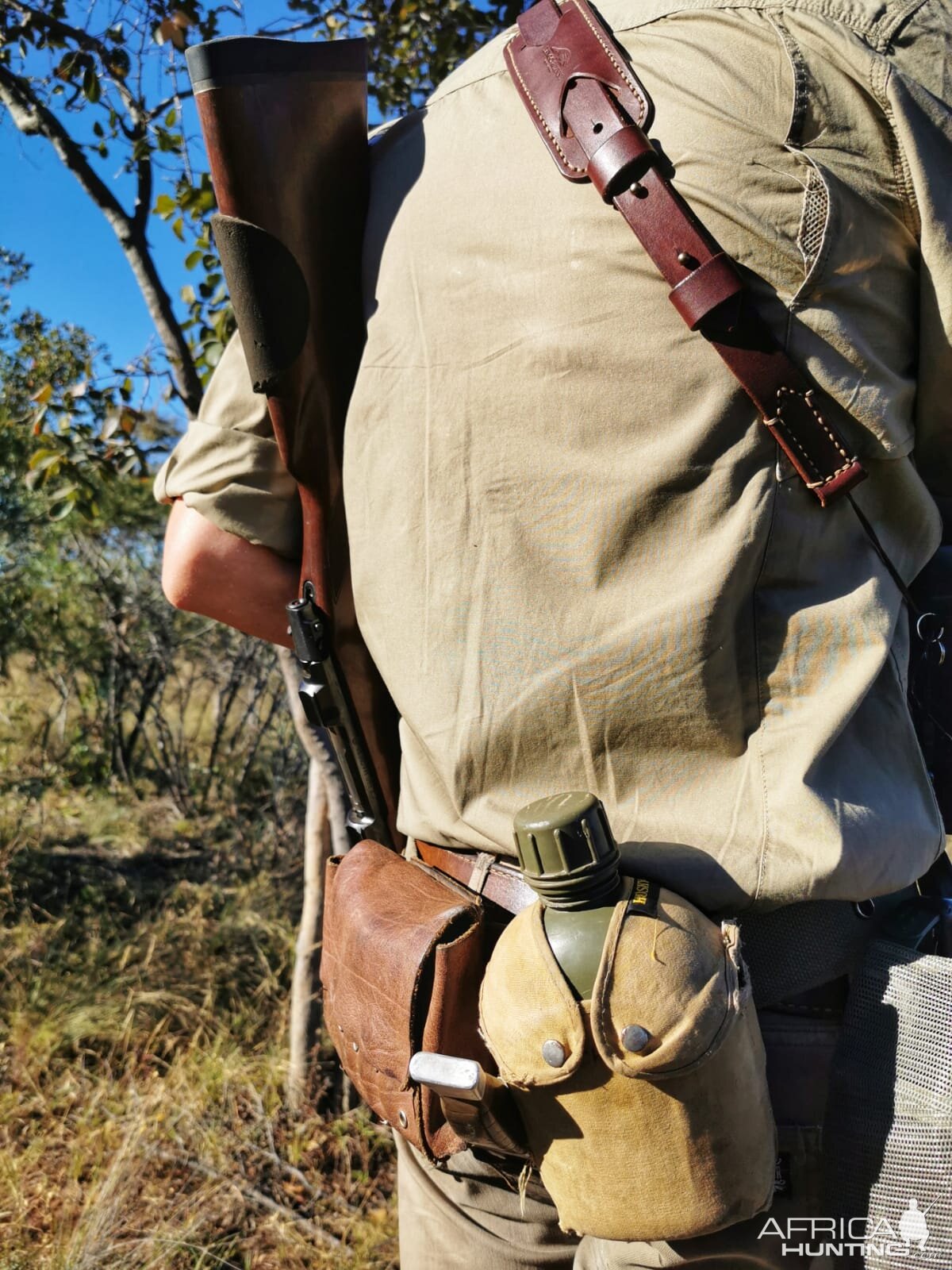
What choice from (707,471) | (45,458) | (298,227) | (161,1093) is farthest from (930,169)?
(161,1093)

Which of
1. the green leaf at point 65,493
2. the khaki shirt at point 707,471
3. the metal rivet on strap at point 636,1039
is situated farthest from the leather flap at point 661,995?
the green leaf at point 65,493

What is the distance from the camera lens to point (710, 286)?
3.60 feet

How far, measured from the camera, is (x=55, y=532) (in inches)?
229

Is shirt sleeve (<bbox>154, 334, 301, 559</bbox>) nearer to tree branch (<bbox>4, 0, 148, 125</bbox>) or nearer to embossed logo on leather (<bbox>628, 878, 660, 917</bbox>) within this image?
embossed logo on leather (<bbox>628, 878, 660, 917</bbox>)

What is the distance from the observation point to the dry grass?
2.81 meters

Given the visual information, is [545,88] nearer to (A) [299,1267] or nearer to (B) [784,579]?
(B) [784,579]

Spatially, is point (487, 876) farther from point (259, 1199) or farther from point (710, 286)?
point (259, 1199)

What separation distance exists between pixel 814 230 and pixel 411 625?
67 centimetres

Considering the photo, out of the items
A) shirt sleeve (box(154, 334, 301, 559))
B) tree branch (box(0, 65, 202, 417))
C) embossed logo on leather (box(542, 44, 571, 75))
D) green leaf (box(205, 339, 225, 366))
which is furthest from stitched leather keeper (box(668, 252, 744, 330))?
tree branch (box(0, 65, 202, 417))

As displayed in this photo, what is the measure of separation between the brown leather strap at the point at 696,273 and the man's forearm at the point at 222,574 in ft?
2.64

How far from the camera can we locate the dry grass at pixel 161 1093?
2812mm

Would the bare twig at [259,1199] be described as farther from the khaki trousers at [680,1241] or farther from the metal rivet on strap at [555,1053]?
the metal rivet on strap at [555,1053]

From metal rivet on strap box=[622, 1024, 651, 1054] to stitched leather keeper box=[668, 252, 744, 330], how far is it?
0.75 metres

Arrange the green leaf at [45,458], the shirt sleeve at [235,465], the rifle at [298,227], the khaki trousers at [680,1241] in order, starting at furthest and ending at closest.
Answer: the green leaf at [45,458], the shirt sleeve at [235,465], the rifle at [298,227], the khaki trousers at [680,1241]
